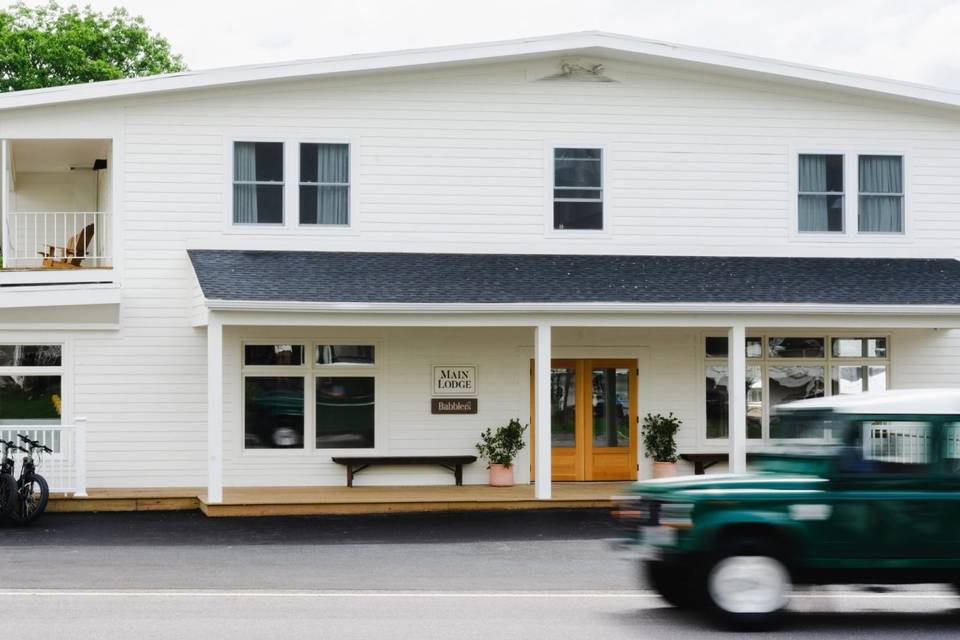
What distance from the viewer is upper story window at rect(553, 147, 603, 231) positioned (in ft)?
68.1

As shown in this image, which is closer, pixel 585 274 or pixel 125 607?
pixel 125 607

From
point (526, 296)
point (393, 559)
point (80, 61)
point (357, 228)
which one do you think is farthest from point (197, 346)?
point (80, 61)

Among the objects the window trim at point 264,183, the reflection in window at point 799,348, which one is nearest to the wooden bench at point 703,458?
the reflection in window at point 799,348

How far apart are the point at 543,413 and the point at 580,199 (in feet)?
13.8

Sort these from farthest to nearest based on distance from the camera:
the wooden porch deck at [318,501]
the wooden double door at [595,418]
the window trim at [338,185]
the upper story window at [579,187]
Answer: the wooden double door at [595,418]
the upper story window at [579,187]
the window trim at [338,185]
the wooden porch deck at [318,501]

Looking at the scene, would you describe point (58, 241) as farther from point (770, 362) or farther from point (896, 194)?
point (896, 194)

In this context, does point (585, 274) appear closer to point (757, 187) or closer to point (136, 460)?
point (757, 187)

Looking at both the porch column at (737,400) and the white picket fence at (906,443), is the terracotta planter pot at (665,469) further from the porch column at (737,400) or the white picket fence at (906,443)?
the white picket fence at (906,443)

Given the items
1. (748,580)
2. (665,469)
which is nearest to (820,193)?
(665,469)

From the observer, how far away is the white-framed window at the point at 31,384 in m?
19.4

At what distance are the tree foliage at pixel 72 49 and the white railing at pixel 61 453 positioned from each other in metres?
28.2

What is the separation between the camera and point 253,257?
19688 mm

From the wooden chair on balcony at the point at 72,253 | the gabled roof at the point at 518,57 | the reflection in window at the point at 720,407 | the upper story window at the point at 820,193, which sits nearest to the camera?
the gabled roof at the point at 518,57

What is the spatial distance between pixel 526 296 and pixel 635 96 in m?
4.55
